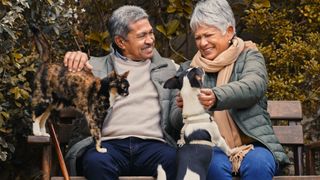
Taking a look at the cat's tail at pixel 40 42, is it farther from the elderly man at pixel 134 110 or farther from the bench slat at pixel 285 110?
the bench slat at pixel 285 110

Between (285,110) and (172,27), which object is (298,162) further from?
(172,27)

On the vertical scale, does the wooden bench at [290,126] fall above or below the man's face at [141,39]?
below

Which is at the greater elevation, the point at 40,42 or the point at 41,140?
the point at 40,42

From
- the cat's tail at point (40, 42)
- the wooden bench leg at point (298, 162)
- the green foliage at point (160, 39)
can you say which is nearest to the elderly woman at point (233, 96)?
the wooden bench leg at point (298, 162)

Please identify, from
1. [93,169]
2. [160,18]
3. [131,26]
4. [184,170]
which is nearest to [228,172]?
[184,170]

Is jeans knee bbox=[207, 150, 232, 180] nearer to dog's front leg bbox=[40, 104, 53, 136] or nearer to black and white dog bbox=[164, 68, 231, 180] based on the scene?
black and white dog bbox=[164, 68, 231, 180]

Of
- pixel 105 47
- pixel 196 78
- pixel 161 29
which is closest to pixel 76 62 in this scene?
pixel 196 78

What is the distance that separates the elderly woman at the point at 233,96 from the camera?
133 inches

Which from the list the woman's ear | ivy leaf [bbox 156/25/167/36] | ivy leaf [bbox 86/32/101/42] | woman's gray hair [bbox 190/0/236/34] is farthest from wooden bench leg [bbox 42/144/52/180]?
ivy leaf [bbox 156/25/167/36]

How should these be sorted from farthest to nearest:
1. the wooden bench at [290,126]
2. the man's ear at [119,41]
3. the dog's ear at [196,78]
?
the wooden bench at [290,126]
the man's ear at [119,41]
the dog's ear at [196,78]

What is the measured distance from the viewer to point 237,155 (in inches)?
137

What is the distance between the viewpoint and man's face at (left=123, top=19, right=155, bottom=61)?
379 cm

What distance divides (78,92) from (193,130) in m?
0.62

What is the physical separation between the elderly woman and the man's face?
0.75 feet
